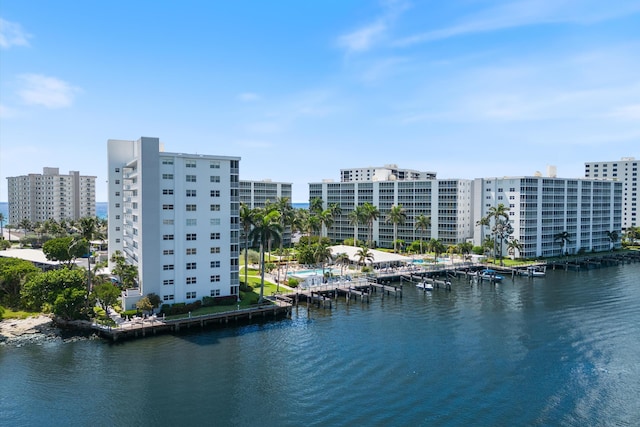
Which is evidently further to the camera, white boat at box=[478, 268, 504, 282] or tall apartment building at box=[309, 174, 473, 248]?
tall apartment building at box=[309, 174, 473, 248]

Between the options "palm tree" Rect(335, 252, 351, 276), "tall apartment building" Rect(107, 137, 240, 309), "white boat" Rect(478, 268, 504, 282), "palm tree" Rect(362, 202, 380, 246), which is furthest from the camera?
"palm tree" Rect(362, 202, 380, 246)

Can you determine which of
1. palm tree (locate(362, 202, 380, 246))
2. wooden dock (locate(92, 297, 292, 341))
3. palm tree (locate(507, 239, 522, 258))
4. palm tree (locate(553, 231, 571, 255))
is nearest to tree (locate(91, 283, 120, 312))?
wooden dock (locate(92, 297, 292, 341))

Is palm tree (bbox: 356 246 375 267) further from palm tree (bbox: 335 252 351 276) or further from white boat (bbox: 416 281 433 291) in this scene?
white boat (bbox: 416 281 433 291)

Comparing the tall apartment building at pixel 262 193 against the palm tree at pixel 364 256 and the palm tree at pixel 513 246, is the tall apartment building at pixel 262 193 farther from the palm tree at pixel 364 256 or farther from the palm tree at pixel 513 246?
the palm tree at pixel 513 246

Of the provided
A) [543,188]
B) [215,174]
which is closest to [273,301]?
[215,174]

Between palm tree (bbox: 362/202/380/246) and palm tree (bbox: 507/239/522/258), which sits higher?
palm tree (bbox: 362/202/380/246)

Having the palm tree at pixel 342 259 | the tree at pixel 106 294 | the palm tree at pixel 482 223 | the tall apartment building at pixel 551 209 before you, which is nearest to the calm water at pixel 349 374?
the tree at pixel 106 294

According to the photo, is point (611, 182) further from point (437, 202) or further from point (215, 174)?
point (215, 174)
